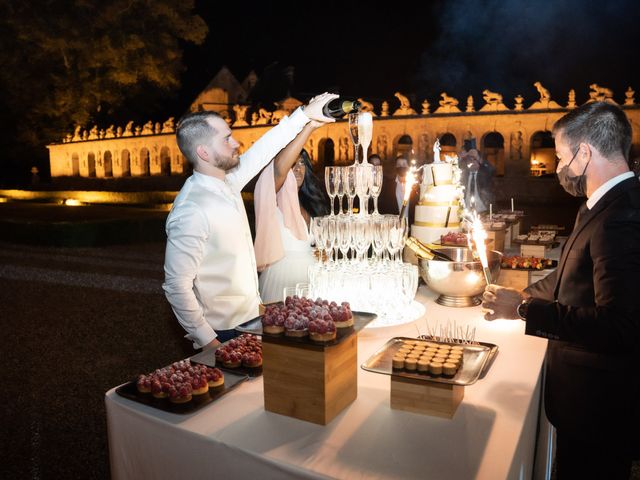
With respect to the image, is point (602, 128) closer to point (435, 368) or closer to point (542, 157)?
point (435, 368)

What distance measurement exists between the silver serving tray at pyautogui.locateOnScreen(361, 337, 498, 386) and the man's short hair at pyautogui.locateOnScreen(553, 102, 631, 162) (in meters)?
0.96

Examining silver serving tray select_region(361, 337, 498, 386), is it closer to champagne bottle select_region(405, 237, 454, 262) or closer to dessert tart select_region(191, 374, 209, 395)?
dessert tart select_region(191, 374, 209, 395)

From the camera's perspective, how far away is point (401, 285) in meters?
2.88

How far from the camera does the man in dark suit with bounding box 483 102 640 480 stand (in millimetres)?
1814

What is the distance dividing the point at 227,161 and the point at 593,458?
227cm

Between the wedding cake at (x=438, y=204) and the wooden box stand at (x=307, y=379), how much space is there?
285 centimetres

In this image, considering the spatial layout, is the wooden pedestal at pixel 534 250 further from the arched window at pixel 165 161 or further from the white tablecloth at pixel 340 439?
the arched window at pixel 165 161

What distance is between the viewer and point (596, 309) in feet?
6.06

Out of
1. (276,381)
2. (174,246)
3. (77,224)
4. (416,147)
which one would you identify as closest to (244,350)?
(276,381)


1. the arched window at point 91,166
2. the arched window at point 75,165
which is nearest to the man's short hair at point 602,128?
the arched window at point 91,166

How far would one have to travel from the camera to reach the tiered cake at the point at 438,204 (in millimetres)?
4652

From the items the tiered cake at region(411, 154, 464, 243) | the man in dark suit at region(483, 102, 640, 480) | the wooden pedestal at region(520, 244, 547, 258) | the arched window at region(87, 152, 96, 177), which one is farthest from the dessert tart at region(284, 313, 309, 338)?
the arched window at region(87, 152, 96, 177)

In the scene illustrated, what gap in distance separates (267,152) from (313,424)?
79.3 inches

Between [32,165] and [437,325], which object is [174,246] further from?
[32,165]
